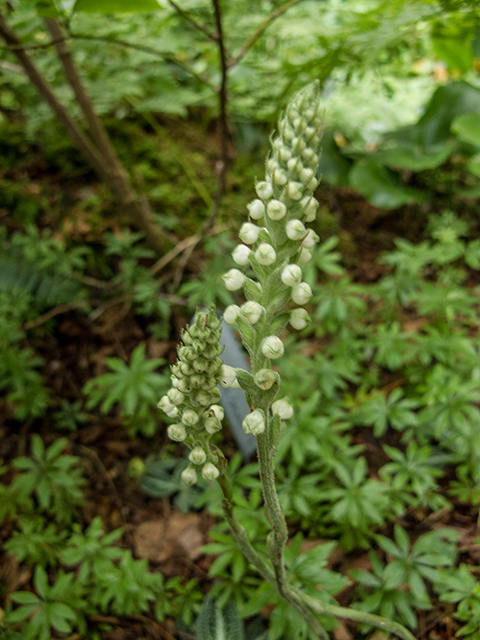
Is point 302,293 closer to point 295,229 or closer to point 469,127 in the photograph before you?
point 295,229

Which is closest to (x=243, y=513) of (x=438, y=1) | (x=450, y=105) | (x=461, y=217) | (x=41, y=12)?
(x=41, y=12)

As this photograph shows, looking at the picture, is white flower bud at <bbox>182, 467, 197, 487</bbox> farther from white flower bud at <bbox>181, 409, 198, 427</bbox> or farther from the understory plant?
white flower bud at <bbox>181, 409, 198, 427</bbox>

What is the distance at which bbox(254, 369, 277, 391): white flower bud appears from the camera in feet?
3.43

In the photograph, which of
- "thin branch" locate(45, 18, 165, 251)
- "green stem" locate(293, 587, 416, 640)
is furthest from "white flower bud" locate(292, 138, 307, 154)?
"thin branch" locate(45, 18, 165, 251)

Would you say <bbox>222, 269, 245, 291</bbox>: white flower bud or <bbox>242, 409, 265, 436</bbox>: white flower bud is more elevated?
<bbox>222, 269, 245, 291</bbox>: white flower bud

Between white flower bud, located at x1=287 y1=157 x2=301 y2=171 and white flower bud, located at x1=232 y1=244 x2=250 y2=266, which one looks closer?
white flower bud, located at x1=287 y1=157 x2=301 y2=171

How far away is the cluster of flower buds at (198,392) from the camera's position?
39.5 inches

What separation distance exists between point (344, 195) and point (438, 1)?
2.23 meters

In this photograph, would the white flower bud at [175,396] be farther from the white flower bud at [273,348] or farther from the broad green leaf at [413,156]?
the broad green leaf at [413,156]

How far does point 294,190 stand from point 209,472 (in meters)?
0.76

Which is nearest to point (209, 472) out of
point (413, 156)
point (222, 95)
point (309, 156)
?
point (309, 156)

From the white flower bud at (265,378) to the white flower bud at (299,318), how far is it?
14 centimetres

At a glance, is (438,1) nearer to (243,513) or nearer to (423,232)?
(423,232)

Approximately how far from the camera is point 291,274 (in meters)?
1.00
